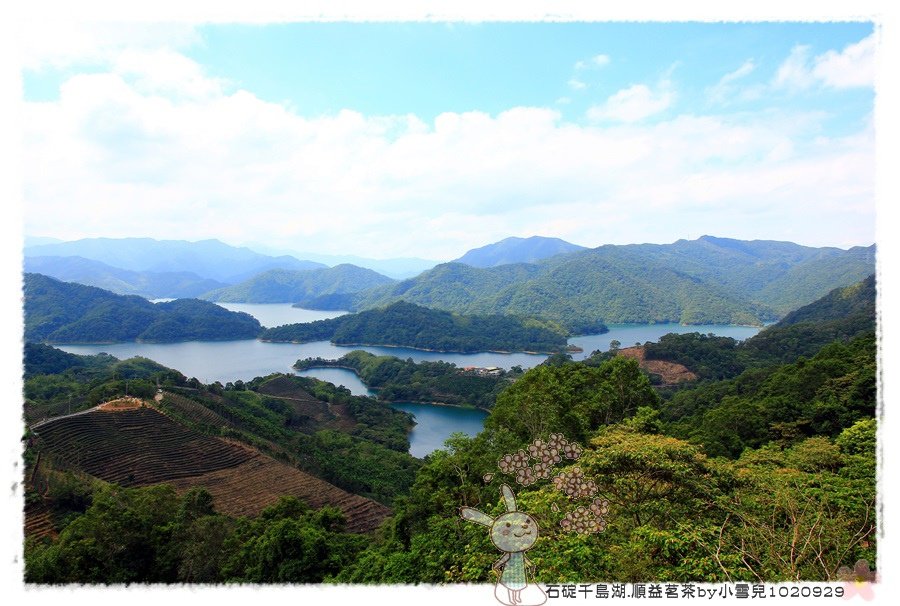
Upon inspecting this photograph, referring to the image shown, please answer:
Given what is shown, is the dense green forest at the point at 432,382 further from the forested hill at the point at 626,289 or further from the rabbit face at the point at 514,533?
the forested hill at the point at 626,289

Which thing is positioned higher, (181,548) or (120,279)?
(120,279)

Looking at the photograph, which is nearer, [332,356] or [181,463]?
[181,463]

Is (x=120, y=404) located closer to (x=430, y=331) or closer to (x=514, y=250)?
(x=430, y=331)

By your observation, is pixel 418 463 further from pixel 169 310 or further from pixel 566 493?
pixel 169 310

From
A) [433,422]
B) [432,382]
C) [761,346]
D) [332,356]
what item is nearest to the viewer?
[433,422]

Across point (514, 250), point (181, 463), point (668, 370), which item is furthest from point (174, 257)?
point (181, 463)

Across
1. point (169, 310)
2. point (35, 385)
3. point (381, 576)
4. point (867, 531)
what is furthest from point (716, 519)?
point (169, 310)
